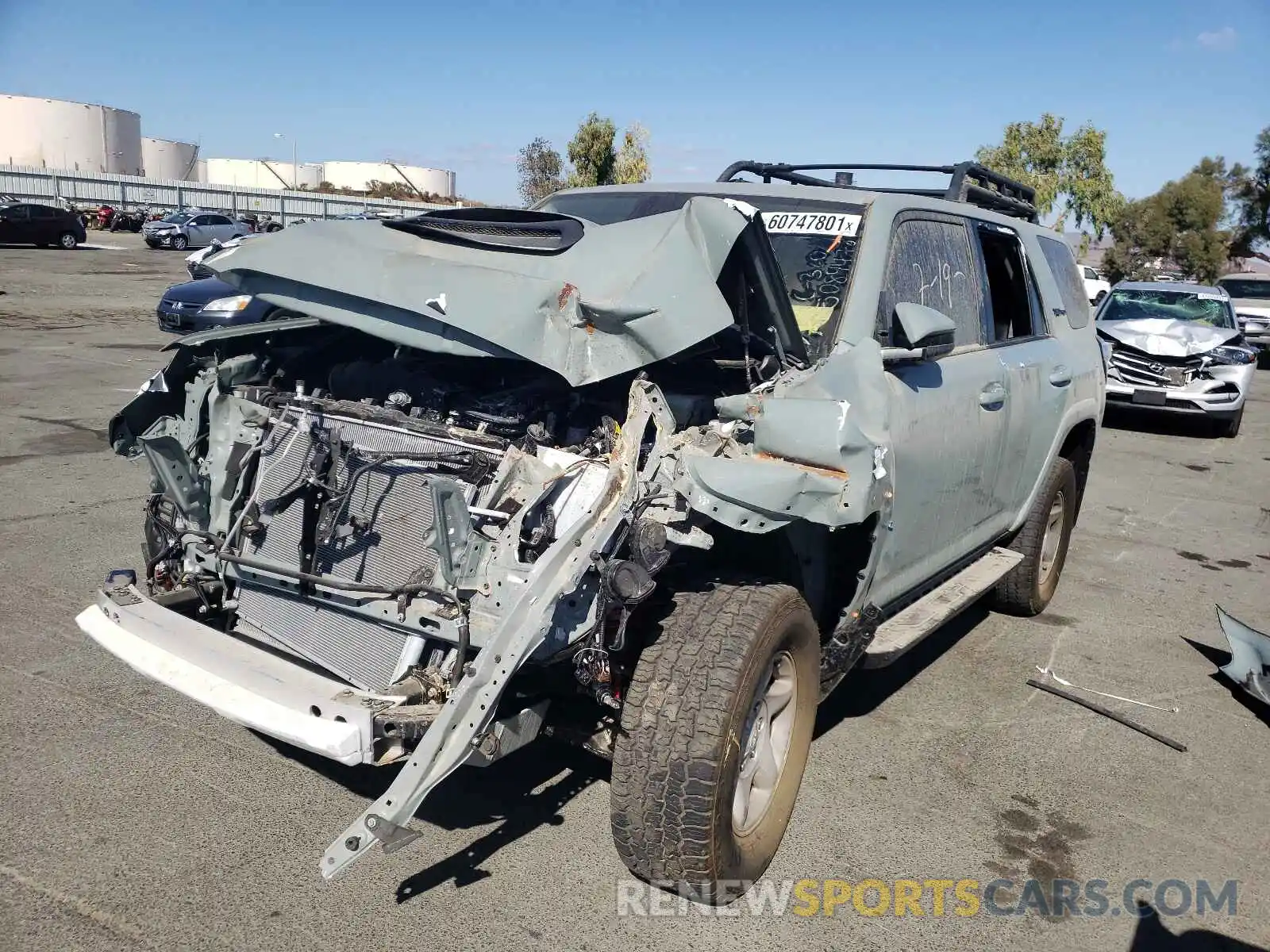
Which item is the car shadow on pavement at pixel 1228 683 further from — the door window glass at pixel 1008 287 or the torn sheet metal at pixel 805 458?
the torn sheet metal at pixel 805 458

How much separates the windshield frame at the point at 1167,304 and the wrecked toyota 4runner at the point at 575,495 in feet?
34.9

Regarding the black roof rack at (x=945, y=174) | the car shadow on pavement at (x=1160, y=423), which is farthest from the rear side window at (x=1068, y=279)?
the car shadow on pavement at (x=1160, y=423)

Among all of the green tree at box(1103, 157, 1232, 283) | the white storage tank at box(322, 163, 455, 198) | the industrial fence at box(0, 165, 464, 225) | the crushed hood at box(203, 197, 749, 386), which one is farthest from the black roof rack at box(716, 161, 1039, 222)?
the white storage tank at box(322, 163, 455, 198)

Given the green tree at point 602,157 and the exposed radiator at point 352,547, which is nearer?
the exposed radiator at point 352,547

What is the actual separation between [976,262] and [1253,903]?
275 centimetres

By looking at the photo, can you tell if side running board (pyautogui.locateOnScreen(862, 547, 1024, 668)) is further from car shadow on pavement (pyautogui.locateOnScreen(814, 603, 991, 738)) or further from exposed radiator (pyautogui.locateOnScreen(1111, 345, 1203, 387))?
exposed radiator (pyautogui.locateOnScreen(1111, 345, 1203, 387))

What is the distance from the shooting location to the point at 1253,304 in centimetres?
2166

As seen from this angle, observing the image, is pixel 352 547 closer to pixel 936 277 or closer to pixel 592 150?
pixel 936 277

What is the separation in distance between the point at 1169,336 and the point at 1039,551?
8633 millimetres

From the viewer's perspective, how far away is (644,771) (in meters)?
2.84

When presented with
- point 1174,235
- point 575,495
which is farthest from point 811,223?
point 1174,235

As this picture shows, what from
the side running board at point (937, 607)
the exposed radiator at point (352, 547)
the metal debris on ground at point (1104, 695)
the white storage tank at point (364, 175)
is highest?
the white storage tank at point (364, 175)

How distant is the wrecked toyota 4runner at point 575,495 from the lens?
9.24 ft

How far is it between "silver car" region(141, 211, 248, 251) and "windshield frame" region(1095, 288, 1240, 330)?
1215 inches
